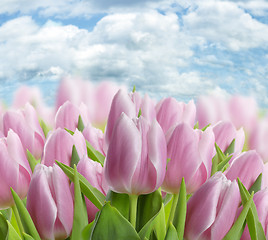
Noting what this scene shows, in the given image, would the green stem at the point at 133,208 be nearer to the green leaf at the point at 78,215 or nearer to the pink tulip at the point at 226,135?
the green leaf at the point at 78,215

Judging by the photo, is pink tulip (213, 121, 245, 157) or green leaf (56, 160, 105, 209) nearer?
green leaf (56, 160, 105, 209)

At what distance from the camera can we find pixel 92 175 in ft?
1.15

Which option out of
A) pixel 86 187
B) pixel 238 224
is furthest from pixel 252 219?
pixel 86 187

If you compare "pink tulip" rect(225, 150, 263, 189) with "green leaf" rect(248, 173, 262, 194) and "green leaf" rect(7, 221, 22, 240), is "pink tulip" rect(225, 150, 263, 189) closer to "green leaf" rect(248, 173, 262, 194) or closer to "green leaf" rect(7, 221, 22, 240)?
"green leaf" rect(248, 173, 262, 194)

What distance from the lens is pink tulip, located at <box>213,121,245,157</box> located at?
0.46 meters

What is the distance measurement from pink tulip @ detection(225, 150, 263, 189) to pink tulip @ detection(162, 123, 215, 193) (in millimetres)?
23

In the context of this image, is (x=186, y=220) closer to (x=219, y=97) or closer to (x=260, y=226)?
(x=260, y=226)

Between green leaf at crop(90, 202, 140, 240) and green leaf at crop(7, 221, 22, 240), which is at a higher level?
green leaf at crop(90, 202, 140, 240)

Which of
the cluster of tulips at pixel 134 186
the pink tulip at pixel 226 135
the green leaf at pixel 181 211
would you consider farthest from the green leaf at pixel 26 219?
the pink tulip at pixel 226 135

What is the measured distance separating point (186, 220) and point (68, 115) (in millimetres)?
204

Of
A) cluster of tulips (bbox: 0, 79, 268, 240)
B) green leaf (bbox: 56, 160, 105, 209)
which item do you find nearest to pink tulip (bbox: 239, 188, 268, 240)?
cluster of tulips (bbox: 0, 79, 268, 240)

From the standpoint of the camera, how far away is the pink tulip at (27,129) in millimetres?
447

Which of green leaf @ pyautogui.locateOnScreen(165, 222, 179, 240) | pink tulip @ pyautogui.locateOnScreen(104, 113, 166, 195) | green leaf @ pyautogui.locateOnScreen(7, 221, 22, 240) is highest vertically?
pink tulip @ pyautogui.locateOnScreen(104, 113, 166, 195)

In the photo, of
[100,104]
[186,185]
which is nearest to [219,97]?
[100,104]
